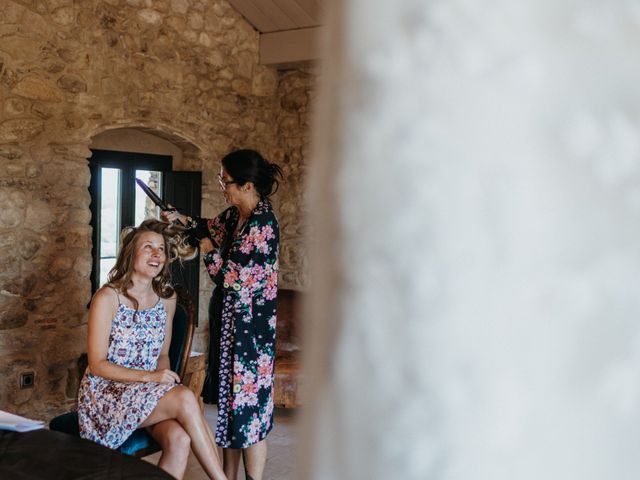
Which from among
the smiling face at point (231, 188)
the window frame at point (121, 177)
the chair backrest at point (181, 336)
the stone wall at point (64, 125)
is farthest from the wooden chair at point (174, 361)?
the window frame at point (121, 177)

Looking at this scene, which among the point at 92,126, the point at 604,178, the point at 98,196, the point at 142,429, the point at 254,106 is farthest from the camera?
the point at 254,106

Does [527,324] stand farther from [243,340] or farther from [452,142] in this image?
[243,340]

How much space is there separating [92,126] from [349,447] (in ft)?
15.5

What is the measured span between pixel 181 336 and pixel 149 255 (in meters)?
0.43

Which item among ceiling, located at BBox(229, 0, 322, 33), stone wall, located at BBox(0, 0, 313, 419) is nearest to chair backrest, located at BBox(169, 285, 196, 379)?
stone wall, located at BBox(0, 0, 313, 419)

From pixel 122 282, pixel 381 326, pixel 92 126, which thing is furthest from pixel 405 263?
pixel 92 126

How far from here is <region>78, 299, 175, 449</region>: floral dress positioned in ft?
9.30

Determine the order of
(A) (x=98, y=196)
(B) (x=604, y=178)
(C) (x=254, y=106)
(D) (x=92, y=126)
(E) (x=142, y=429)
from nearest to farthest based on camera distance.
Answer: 1. (B) (x=604, y=178)
2. (E) (x=142, y=429)
3. (D) (x=92, y=126)
4. (A) (x=98, y=196)
5. (C) (x=254, y=106)

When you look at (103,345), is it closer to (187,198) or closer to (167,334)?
(167,334)

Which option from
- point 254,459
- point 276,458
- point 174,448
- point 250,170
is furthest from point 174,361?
point 276,458

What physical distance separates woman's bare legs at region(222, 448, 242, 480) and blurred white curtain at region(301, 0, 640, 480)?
10.5 feet

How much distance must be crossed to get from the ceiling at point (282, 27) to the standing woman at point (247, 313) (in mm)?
2652

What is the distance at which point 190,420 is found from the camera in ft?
9.39

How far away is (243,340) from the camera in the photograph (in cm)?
305
